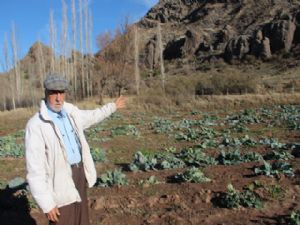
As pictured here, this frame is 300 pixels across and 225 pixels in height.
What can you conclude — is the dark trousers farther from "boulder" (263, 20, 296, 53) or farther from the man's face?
"boulder" (263, 20, 296, 53)

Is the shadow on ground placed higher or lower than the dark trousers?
lower

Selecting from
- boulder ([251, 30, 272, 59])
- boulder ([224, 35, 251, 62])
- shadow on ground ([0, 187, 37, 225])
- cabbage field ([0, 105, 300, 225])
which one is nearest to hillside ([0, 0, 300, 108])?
boulder ([224, 35, 251, 62])

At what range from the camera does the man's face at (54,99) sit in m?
4.94

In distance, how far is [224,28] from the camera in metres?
75.5

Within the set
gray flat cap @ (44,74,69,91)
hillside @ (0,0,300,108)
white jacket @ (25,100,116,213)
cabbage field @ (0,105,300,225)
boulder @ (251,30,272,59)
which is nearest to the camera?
white jacket @ (25,100,116,213)

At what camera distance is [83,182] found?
5.18 meters

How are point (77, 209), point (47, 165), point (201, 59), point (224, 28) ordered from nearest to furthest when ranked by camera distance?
point (47, 165)
point (77, 209)
point (201, 59)
point (224, 28)

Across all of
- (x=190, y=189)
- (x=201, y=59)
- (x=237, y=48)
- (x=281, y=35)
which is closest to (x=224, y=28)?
(x=201, y=59)

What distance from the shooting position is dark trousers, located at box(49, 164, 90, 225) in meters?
4.94

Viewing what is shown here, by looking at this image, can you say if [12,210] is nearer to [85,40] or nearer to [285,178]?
[285,178]

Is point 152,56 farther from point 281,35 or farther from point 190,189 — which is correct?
point 190,189

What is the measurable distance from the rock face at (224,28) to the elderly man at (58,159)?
52963 millimetres

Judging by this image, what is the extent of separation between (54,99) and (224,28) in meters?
72.7

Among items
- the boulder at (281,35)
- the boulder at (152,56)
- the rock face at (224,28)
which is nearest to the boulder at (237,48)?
the rock face at (224,28)
